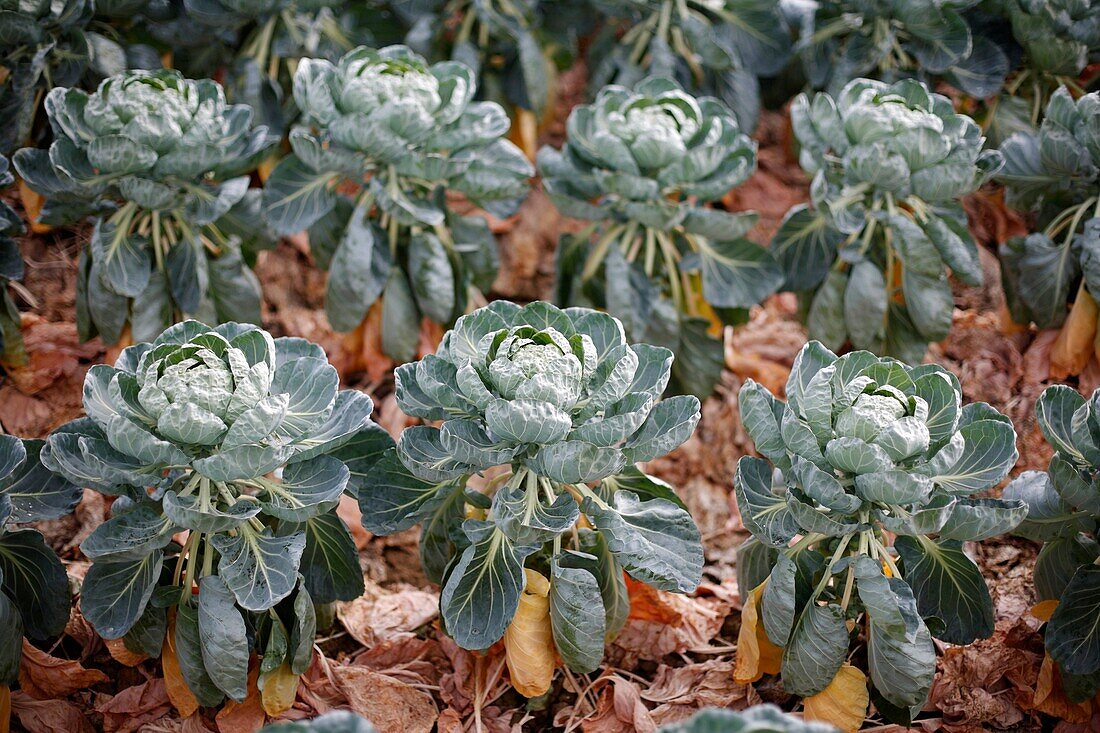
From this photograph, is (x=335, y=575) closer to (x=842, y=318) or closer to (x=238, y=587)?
(x=238, y=587)

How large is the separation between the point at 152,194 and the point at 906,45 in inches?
86.5

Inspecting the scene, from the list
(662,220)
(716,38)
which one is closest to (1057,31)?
(716,38)

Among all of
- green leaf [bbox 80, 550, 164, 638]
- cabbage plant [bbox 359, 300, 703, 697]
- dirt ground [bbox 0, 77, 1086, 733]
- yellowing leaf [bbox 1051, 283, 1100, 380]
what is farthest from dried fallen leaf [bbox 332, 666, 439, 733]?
yellowing leaf [bbox 1051, 283, 1100, 380]

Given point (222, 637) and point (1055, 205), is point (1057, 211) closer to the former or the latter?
point (1055, 205)

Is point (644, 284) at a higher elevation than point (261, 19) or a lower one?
lower

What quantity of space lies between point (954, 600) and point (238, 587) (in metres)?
1.37

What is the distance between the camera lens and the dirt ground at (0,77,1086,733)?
222cm

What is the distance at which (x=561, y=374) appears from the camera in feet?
6.54

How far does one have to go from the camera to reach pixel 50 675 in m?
2.20

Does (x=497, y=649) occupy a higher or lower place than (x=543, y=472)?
lower

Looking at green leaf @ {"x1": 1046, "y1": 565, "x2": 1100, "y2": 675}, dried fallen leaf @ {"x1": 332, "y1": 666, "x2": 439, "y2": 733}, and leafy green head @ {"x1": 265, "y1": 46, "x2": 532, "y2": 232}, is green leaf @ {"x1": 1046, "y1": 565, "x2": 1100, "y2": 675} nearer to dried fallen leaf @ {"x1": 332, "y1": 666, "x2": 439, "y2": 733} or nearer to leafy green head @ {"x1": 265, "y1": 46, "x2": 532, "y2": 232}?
dried fallen leaf @ {"x1": 332, "y1": 666, "x2": 439, "y2": 733}

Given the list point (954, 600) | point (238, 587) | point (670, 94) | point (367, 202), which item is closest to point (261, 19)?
point (367, 202)

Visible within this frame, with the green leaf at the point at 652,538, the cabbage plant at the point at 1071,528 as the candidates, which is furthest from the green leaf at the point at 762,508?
the cabbage plant at the point at 1071,528

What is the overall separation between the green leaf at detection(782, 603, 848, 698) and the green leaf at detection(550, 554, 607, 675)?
0.37 metres
